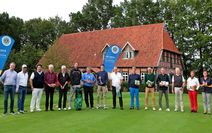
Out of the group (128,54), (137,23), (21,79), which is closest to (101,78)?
(21,79)

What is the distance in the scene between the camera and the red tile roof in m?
46.0

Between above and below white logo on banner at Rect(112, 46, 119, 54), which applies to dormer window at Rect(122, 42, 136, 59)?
above

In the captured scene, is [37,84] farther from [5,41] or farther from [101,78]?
[101,78]

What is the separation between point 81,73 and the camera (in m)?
15.9

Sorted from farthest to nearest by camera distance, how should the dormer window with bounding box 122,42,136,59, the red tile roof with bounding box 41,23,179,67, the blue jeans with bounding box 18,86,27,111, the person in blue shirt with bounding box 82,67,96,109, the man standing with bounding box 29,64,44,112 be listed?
the dormer window with bounding box 122,42,136,59 → the red tile roof with bounding box 41,23,179,67 → the person in blue shirt with bounding box 82,67,96,109 → the man standing with bounding box 29,64,44,112 → the blue jeans with bounding box 18,86,27,111

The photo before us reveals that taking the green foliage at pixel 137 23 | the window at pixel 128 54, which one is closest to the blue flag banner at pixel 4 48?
the green foliage at pixel 137 23

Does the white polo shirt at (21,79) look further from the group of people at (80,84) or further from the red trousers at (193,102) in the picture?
the red trousers at (193,102)

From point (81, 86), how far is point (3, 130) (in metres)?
6.32

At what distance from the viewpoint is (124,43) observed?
49219 mm

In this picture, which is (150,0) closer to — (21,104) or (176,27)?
(176,27)

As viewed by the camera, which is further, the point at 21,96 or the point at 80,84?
the point at 80,84

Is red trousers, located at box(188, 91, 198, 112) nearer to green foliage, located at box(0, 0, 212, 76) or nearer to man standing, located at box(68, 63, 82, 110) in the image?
man standing, located at box(68, 63, 82, 110)

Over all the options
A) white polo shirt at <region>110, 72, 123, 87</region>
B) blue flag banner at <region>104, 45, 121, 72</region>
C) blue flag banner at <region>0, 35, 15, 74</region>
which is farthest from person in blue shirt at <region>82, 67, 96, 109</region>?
blue flag banner at <region>104, 45, 121, 72</region>

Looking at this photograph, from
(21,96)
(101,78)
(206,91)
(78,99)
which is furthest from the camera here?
(101,78)
